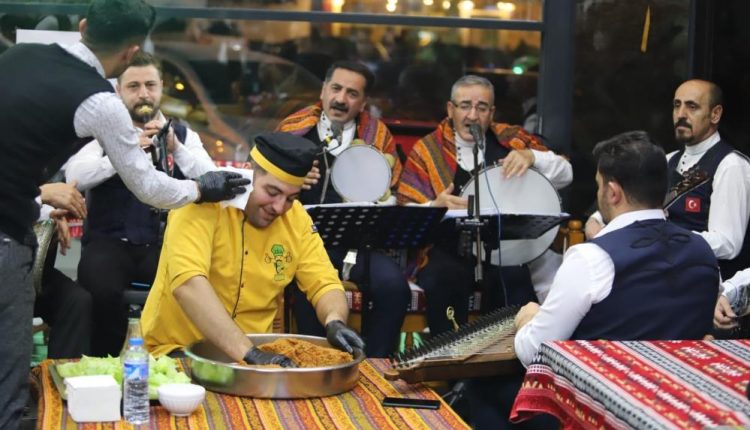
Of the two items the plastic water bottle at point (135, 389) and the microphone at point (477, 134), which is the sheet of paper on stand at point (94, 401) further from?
the microphone at point (477, 134)

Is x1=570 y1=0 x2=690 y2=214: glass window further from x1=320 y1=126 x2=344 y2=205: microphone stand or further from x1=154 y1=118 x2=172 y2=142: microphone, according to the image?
x1=154 y1=118 x2=172 y2=142: microphone

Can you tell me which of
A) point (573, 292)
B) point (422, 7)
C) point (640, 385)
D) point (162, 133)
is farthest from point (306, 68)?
point (640, 385)

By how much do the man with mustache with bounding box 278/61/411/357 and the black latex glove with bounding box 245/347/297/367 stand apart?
5.74ft

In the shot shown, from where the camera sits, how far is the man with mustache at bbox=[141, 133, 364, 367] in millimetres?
3643

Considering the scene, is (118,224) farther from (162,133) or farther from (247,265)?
(247,265)

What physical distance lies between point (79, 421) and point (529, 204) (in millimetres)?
3024

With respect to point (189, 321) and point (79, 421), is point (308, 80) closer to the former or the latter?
point (189, 321)

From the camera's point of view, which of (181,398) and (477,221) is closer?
(181,398)

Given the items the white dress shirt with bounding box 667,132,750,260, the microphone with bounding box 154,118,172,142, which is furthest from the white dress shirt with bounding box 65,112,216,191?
the white dress shirt with bounding box 667,132,750,260

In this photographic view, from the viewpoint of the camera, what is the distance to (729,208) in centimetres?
520

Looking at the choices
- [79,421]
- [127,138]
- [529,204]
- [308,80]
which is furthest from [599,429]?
[308,80]

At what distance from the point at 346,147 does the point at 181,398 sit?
273 cm

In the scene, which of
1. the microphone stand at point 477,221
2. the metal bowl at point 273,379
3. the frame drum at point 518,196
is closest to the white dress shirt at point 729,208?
the frame drum at point 518,196

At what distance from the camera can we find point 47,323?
16.2 ft
